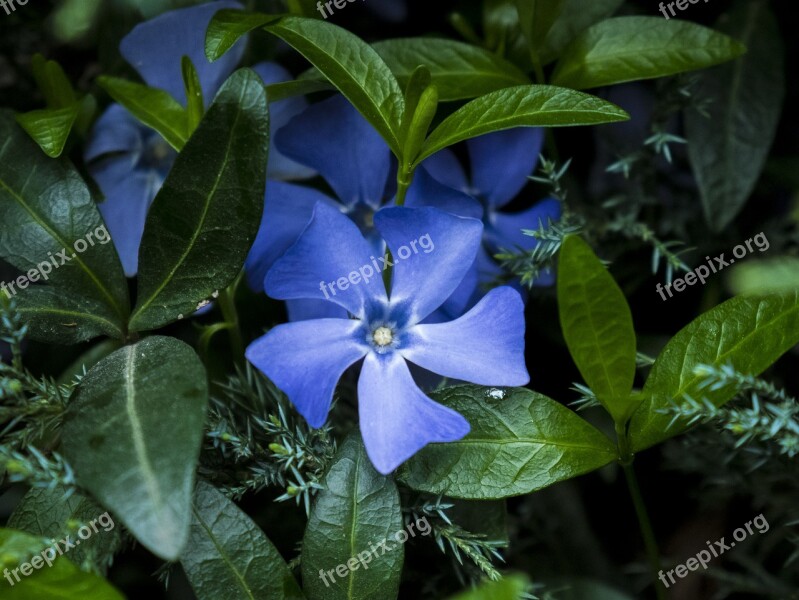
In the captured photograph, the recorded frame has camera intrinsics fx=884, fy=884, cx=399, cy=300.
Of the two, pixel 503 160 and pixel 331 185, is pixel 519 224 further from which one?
pixel 331 185

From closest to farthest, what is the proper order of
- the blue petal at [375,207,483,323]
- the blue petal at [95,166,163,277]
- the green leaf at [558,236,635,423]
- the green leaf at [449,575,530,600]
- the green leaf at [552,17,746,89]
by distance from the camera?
the green leaf at [449,575,530,600] → the green leaf at [558,236,635,423] → the blue petal at [375,207,483,323] → the green leaf at [552,17,746,89] → the blue petal at [95,166,163,277]

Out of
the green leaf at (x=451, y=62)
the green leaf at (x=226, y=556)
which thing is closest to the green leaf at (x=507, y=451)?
the green leaf at (x=226, y=556)

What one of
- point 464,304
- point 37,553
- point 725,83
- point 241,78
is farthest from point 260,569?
point 725,83

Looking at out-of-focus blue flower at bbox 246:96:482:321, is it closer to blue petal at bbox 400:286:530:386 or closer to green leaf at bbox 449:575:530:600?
blue petal at bbox 400:286:530:386

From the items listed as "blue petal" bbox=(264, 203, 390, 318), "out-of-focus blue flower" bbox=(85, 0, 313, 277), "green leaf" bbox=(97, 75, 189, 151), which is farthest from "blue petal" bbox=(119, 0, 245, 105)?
"blue petal" bbox=(264, 203, 390, 318)

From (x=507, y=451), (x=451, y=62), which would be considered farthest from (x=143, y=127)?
(x=507, y=451)

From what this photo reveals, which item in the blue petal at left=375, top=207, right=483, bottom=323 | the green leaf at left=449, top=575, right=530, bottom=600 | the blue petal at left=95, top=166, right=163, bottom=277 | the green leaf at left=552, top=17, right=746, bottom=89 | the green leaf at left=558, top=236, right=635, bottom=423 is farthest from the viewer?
the blue petal at left=95, top=166, right=163, bottom=277
